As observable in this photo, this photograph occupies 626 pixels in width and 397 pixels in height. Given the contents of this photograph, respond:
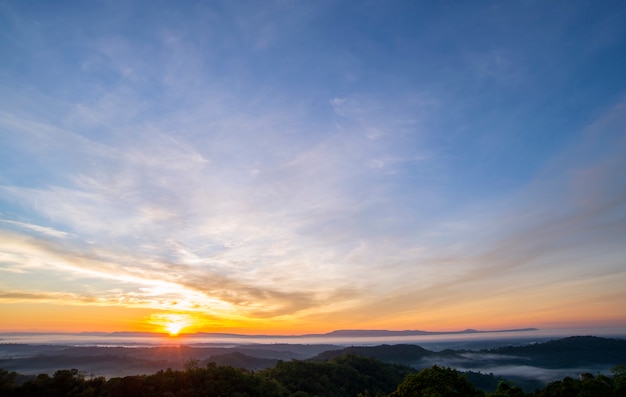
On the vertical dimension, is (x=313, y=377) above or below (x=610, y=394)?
below

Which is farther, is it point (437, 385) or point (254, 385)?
point (254, 385)

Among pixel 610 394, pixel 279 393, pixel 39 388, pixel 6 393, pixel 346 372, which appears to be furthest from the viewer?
pixel 346 372

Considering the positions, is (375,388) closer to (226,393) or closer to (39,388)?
(226,393)

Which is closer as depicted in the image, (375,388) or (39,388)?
(39,388)

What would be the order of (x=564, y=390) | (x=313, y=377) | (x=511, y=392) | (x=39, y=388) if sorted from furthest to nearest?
(x=313, y=377) < (x=39, y=388) < (x=511, y=392) < (x=564, y=390)

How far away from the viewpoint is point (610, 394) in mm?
31781

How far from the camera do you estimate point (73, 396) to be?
5547 cm

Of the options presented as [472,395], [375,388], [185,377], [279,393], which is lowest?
[375,388]

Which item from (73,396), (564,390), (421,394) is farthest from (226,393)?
(564,390)

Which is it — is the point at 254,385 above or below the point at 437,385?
below

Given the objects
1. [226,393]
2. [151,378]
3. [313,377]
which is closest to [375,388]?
[313,377]

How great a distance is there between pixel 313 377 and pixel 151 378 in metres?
86.6

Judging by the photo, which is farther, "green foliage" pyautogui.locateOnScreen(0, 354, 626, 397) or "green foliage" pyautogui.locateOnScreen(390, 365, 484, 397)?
"green foliage" pyautogui.locateOnScreen(390, 365, 484, 397)

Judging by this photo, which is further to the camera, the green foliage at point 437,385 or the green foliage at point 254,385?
the green foliage at point 437,385
